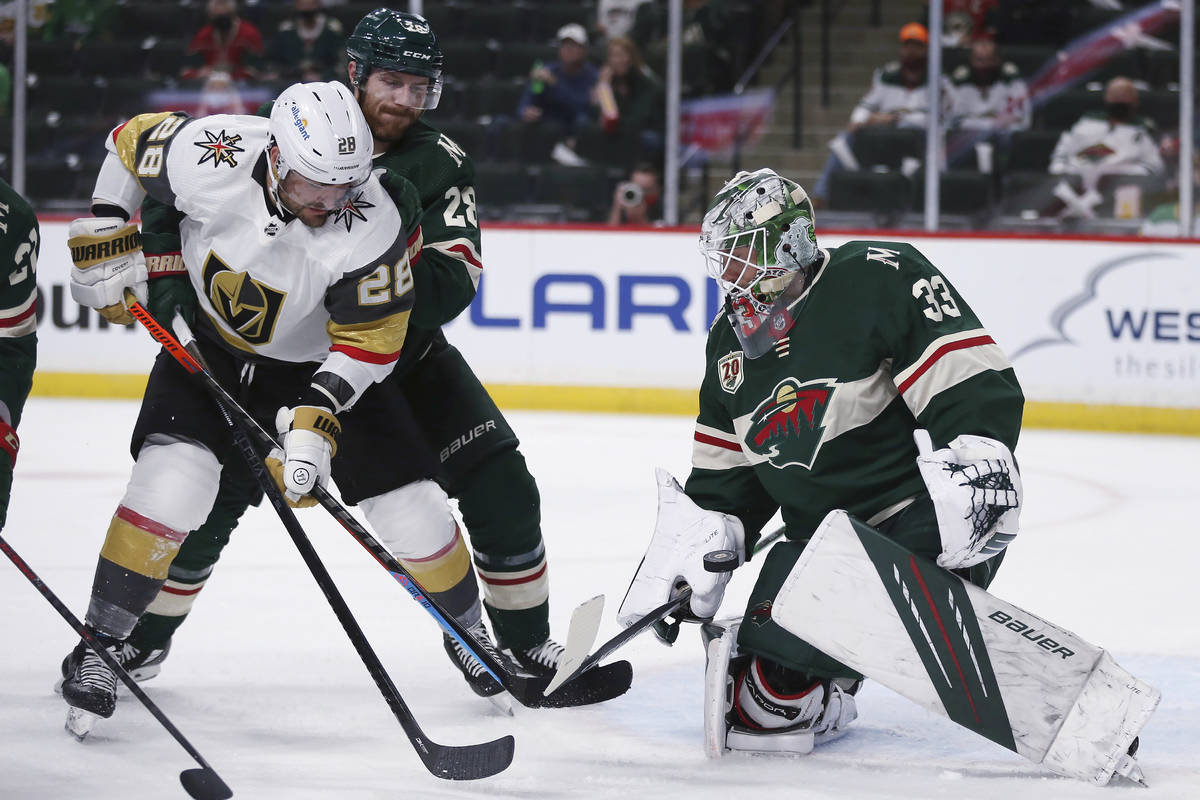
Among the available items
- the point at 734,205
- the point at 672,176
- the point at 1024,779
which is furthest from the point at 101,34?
the point at 1024,779

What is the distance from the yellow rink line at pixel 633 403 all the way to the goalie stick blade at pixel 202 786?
4268 millimetres

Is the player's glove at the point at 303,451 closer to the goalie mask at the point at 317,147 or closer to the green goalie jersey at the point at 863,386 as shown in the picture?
the goalie mask at the point at 317,147

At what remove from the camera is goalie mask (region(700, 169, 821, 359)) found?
8.17ft

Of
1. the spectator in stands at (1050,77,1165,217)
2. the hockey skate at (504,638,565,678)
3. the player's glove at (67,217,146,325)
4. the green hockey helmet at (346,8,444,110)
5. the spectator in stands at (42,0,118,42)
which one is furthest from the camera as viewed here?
the spectator in stands at (42,0,118,42)

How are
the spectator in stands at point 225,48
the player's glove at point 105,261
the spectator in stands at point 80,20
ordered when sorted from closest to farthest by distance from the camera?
the player's glove at point 105,261 < the spectator in stands at point 80,20 < the spectator in stands at point 225,48

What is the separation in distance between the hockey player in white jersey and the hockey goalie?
1.62 feet

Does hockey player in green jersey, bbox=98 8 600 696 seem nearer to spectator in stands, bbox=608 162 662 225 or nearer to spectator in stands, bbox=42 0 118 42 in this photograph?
spectator in stands, bbox=608 162 662 225

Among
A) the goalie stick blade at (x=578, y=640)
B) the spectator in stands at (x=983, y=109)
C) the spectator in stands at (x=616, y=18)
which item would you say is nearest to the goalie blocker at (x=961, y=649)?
the goalie stick blade at (x=578, y=640)

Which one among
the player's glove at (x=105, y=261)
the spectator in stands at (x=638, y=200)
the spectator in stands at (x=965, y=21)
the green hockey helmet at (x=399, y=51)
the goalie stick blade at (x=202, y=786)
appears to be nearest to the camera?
the goalie stick blade at (x=202, y=786)

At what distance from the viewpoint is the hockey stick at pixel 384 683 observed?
2428mm

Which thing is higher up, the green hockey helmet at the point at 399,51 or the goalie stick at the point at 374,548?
the green hockey helmet at the point at 399,51

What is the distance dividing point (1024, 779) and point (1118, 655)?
820mm

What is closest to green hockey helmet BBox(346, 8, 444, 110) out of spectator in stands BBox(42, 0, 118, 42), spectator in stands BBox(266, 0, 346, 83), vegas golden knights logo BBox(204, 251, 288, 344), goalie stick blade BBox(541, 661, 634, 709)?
vegas golden knights logo BBox(204, 251, 288, 344)

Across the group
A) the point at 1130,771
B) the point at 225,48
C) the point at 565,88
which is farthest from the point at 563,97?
the point at 1130,771
